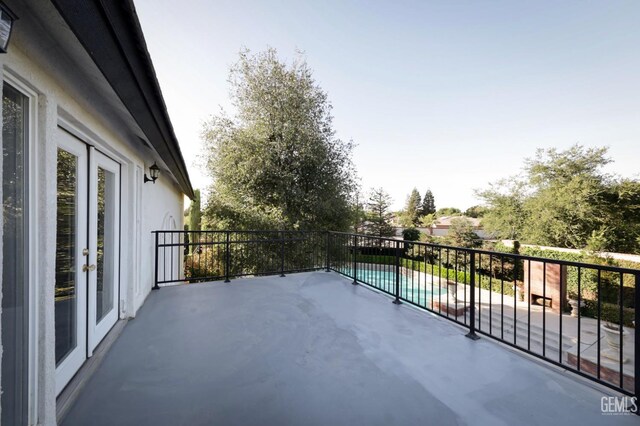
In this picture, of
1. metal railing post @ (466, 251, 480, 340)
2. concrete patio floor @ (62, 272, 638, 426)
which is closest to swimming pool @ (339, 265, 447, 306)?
metal railing post @ (466, 251, 480, 340)

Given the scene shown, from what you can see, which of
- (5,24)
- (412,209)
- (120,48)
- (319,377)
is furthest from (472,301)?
(412,209)

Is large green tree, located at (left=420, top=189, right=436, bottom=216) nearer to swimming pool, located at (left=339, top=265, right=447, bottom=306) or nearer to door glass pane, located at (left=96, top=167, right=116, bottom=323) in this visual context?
swimming pool, located at (left=339, top=265, right=447, bottom=306)

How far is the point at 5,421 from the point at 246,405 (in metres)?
1.19

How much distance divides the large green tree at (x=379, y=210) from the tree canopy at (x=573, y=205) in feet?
34.6

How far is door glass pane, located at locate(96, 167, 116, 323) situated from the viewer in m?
2.64

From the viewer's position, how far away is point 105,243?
2.81 m

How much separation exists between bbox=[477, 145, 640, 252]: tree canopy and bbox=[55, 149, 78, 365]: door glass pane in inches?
794

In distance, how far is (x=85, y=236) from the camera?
229cm

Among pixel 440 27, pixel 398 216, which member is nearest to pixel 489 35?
pixel 440 27

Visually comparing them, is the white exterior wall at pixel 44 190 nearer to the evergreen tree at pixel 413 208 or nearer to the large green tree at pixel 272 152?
the large green tree at pixel 272 152

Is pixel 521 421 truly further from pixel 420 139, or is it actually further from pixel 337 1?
pixel 420 139

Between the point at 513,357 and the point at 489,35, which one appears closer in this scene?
the point at 513,357

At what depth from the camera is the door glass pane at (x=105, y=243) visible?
264 cm

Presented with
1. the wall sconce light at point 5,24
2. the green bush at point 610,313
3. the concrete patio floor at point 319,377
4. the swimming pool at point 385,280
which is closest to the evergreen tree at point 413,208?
the swimming pool at point 385,280
